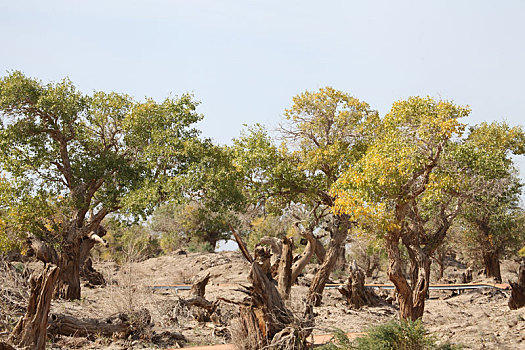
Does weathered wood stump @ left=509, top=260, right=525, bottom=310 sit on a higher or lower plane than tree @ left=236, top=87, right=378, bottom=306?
lower

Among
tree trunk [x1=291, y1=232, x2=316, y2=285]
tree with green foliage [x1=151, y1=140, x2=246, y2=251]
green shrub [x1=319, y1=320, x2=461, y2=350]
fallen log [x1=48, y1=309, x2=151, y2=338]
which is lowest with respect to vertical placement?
fallen log [x1=48, y1=309, x2=151, y2=338]

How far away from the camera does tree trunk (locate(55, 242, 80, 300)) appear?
1988 centimetres

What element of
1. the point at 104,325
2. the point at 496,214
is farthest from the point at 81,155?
the point at 496,214

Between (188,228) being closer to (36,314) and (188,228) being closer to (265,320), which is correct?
(36,314)

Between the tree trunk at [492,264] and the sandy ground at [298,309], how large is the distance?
16.7 feet

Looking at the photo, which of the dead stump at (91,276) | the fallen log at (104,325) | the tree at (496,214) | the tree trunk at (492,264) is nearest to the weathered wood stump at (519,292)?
the tree at (496,214)

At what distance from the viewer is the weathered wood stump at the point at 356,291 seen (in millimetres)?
24031

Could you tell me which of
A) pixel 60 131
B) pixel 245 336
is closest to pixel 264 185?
pixel 60 131

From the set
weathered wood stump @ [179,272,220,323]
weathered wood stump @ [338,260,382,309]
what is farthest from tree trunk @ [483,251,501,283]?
weathered wood stump @ [179,272,220,323]

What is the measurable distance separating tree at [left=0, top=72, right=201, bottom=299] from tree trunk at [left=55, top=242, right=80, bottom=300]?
0.12ft

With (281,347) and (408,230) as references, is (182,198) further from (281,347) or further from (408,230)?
(281,347)

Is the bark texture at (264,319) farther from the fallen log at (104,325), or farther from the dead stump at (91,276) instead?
the dead stump at (91,276)

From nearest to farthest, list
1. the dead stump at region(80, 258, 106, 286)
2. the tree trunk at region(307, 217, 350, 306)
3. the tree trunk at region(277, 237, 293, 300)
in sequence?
the tree trunk at region(277, 237, 293, 300) → the tree trunk at region(307, 217, 350, 306) → the dead stump at region(80, 258, 106, 286)

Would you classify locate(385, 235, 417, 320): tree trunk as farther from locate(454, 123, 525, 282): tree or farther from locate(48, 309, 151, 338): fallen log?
locate(454, 123, 525, 282): tree
